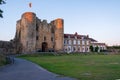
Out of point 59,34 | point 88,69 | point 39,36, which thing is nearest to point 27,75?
point 88,69

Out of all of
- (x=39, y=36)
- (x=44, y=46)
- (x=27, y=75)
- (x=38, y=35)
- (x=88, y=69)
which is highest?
(x=38, y=35)

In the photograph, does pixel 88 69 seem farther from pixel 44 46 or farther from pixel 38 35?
pixel 44 46

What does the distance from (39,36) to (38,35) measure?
0.58 metres

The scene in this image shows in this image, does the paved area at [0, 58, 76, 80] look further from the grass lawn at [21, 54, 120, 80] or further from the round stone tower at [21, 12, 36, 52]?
the round stone tower at [21, 12, 36, 52]

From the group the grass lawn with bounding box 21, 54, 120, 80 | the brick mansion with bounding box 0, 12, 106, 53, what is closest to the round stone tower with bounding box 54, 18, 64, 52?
the brick mansion with bounding box 0, 12, 106, 53

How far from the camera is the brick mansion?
79.4 m

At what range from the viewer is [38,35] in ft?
278

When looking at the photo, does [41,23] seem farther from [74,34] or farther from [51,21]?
[74,34]

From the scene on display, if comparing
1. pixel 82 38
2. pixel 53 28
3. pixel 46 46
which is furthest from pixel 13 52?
pixel 82 38

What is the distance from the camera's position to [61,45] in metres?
87.6

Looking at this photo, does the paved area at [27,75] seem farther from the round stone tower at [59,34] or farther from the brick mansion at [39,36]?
the round stone tower at [59,34]

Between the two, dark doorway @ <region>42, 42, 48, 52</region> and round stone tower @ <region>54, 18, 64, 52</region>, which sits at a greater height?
round stone tower @ <region>54, 18, 64, 52</region>

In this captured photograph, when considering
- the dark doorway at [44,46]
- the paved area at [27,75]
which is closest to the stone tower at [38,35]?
the dark doorway at [44,46]

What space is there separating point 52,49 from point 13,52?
14.8 metres
